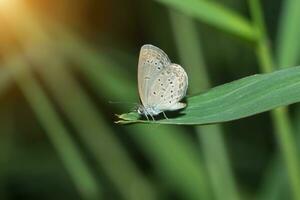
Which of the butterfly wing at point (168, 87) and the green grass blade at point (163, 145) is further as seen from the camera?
the green grass blade at point (163, 145)

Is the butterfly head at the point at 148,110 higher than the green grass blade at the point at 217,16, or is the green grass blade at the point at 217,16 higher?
the green grass blade at the point at 217,16

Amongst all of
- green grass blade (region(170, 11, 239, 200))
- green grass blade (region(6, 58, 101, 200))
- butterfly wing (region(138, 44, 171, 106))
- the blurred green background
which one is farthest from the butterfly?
green grass blade (region(6, 58, 101, 200))

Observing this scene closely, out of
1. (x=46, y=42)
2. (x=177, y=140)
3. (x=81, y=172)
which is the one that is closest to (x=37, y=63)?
(x=46, y=42)

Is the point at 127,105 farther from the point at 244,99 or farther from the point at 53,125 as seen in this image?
the point at 244,99

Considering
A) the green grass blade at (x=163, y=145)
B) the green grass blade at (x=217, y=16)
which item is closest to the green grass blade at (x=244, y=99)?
the green grass blade at (x=217, y=16)

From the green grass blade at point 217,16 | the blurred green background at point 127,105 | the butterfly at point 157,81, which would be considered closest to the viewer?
the green grass blade at point 217,16

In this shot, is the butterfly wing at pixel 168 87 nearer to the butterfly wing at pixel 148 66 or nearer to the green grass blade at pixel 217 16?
the butterfly wing at pixel 148 66

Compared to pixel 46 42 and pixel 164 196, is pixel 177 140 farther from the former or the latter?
pixel 46 42
